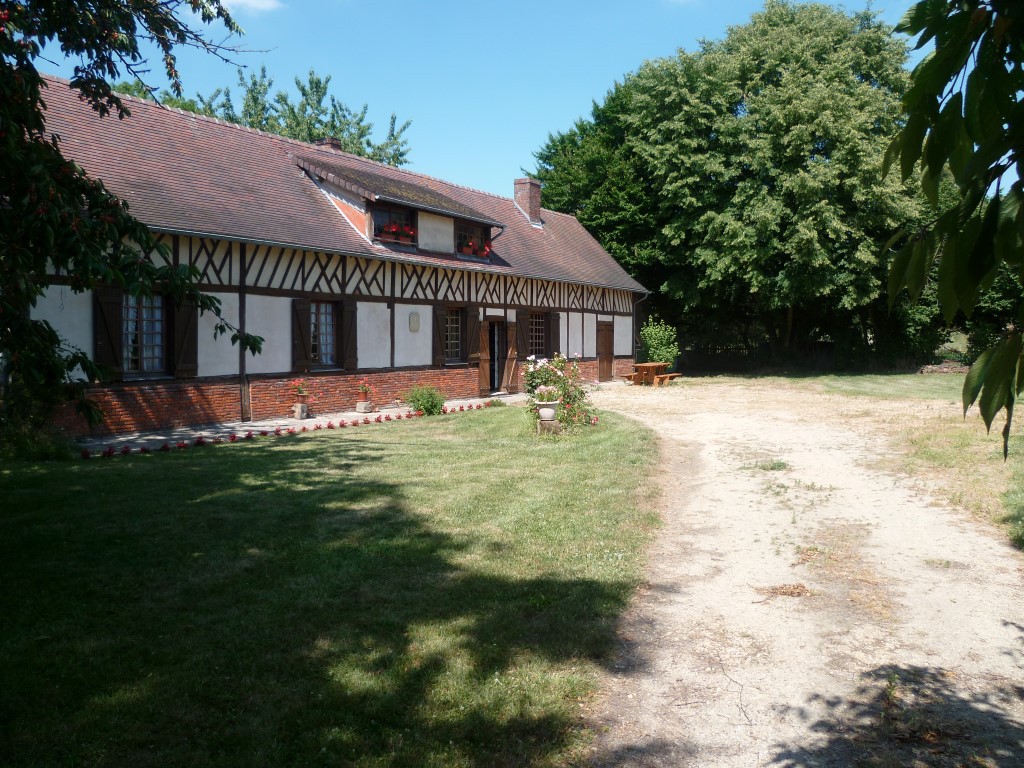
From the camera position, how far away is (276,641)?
422cm

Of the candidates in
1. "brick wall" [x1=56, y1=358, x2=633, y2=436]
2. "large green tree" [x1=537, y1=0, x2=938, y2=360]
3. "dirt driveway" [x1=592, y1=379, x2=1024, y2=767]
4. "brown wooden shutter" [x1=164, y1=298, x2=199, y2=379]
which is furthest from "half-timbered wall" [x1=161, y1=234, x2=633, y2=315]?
"dirt driveway" [x1=592, y1=379, x2=1024, y2=767]

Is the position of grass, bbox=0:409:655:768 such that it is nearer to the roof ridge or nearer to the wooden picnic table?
the roof ridge

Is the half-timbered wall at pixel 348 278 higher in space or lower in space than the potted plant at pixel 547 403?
higher

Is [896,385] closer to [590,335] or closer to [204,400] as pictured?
[590,335]

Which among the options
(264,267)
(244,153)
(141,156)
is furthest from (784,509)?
(244,153)

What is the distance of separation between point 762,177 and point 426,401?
1620cm

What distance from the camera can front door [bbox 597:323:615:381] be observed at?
2650 centimetres

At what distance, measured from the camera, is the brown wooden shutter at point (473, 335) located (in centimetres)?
2044

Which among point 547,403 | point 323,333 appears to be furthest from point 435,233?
point 547,403

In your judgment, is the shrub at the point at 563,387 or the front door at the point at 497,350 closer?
the shrub at the point at 563,387

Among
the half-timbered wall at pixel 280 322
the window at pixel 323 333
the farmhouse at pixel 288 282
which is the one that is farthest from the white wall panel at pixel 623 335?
the window at pixel 323 333

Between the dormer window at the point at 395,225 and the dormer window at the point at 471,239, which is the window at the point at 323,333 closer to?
the dormer window at the point at 395,225

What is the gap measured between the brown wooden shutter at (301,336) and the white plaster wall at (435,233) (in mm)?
4123

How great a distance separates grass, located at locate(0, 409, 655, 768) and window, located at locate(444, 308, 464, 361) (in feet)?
37.4
